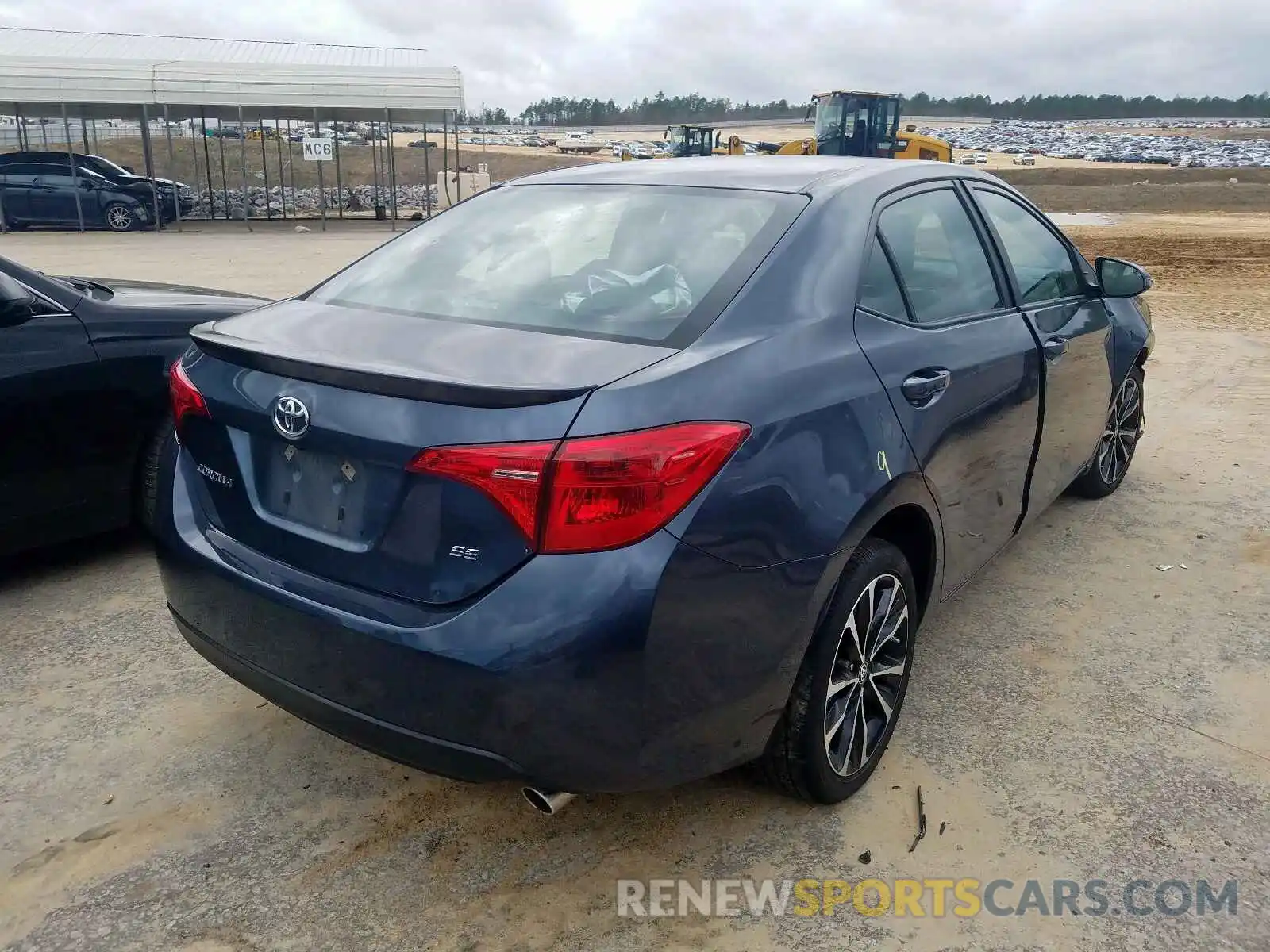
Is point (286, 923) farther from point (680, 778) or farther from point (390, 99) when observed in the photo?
point (390, 99)

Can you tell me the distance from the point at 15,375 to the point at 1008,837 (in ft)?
12.2

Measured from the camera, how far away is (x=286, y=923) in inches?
91.5

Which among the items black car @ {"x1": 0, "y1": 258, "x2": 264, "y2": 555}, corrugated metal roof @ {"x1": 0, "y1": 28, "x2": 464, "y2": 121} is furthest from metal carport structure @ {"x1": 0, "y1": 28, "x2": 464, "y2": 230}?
black car @ {"x1": 0, "y1": 258, "x2": 264, "y2": 555}

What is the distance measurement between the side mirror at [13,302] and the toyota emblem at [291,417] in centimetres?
219

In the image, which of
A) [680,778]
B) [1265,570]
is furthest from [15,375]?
[1265,570]

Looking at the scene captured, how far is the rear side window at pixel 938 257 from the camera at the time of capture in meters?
3.00

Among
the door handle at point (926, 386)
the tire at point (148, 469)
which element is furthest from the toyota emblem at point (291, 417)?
the tire at point (148, 469)

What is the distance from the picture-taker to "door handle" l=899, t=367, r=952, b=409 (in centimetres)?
271

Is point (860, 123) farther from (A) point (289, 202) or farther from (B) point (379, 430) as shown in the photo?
(B) point (379, 430)

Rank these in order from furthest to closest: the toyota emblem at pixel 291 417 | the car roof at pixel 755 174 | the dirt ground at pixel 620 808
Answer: the car roof at pixel 755 174 < the dirt ground at pixel 620 808 < the toyota emblem at pixel 291 417

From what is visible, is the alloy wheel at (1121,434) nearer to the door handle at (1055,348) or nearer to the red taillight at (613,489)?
the door handle at (1055,348)

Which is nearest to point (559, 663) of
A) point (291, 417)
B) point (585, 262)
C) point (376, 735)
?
point (376, 735)

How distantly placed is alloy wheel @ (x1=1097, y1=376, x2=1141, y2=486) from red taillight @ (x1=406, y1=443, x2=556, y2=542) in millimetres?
3784

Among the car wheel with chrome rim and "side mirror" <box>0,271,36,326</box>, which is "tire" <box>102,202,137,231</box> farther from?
"side mirror" <box>0,271,36,326</box>
